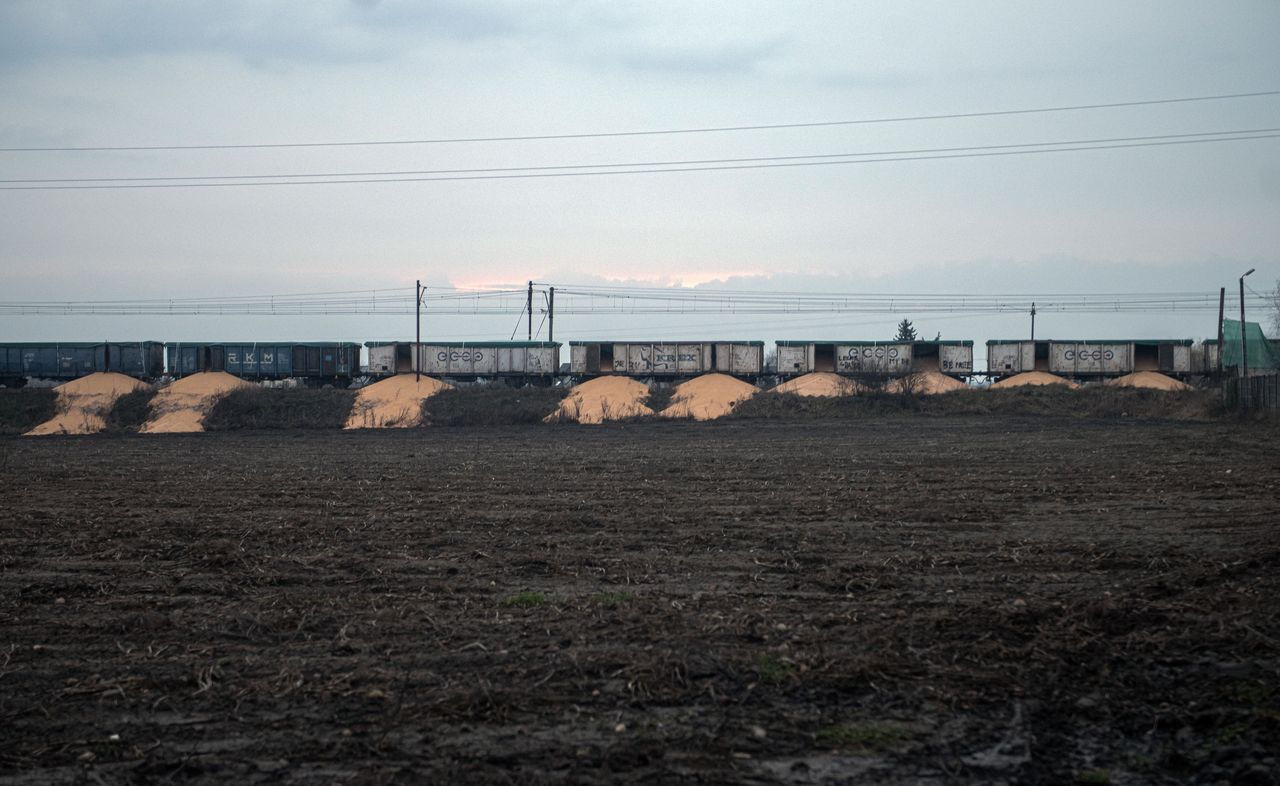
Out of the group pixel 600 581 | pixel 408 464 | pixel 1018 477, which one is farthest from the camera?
pixel 408 464

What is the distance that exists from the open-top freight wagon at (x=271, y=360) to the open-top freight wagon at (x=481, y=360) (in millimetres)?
2538

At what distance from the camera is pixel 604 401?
A: 201 ft

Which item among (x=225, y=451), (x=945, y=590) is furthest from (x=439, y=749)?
(x=225, y=451)

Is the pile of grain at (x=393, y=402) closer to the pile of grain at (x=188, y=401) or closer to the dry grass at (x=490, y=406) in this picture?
the dry grass at (x=490, y=406)

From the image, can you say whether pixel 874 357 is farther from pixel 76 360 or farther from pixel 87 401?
pixel 76 360

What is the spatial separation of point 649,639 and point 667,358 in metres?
64.4

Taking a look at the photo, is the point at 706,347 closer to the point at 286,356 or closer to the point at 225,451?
the point at 286,356

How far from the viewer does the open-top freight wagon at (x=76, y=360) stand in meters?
70.0

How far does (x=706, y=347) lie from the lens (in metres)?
70.8

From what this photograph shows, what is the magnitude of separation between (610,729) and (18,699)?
3.64m

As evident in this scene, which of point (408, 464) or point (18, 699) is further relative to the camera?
point (408, 464)

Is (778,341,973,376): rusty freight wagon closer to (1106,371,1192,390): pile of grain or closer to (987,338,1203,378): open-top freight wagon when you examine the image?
(987,338,1203,378): open-top freight wagon

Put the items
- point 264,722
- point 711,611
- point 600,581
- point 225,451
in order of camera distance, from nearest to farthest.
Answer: point 264,722
point 711,611
point 600,581
point 225,451

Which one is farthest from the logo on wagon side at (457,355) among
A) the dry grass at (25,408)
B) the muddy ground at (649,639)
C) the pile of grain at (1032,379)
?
the muddy ground at (649,639)
